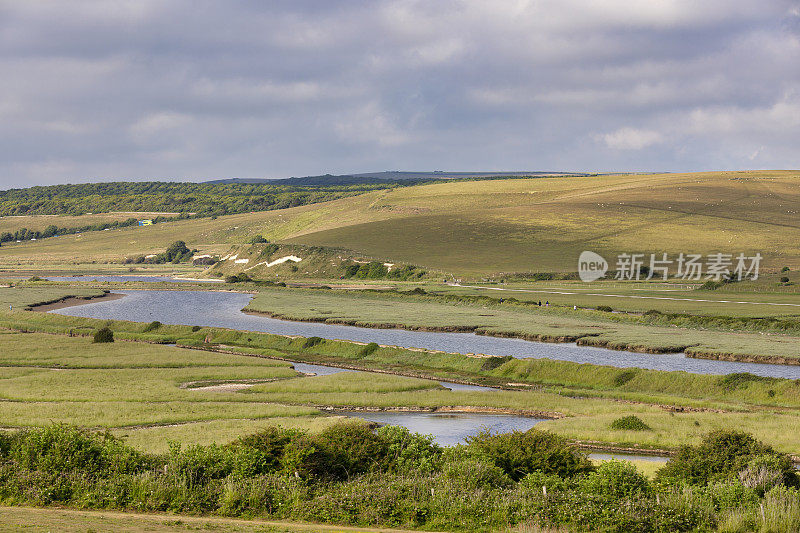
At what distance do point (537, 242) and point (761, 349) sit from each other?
107 m

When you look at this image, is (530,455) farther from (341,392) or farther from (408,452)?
(341,392)

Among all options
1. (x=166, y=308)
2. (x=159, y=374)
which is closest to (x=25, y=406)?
(x=159, y=374)

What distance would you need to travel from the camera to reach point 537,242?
172375 millimetres

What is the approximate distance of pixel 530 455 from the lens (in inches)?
1147

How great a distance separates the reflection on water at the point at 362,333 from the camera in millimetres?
62719

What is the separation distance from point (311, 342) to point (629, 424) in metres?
41.1

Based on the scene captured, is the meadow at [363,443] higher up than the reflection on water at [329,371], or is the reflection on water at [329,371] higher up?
the meadow at [363,443]

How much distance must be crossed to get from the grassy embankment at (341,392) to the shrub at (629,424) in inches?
19.7

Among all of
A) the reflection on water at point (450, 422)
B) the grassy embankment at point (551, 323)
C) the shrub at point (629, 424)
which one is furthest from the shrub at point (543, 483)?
the grassy embankment at point (551, 323)

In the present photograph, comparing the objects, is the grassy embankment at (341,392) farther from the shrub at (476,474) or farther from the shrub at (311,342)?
the shrub at (476,474)

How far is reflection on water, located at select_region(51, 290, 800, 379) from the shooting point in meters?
62.7

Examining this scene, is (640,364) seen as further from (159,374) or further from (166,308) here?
(166,308)

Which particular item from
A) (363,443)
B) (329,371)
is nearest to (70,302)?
(329,371)

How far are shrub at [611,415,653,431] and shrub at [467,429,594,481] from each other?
11479mm
